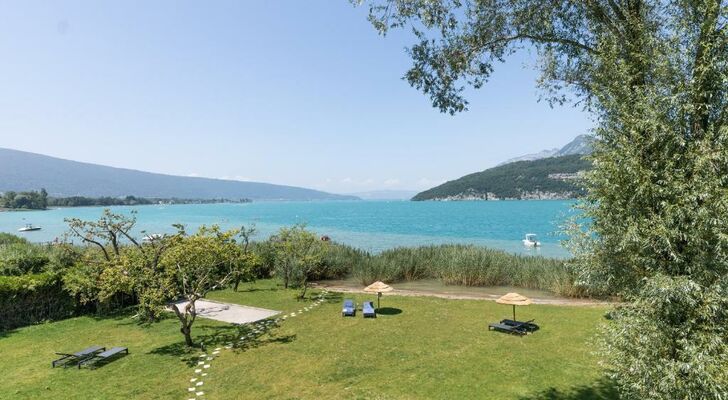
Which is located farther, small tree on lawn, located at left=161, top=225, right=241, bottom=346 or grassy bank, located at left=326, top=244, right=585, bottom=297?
grassy bank, located at left=326, top=244, right=585, bottom=297

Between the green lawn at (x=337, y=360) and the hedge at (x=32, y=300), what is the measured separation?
80 cm

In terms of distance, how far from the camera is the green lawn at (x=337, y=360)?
8.72m

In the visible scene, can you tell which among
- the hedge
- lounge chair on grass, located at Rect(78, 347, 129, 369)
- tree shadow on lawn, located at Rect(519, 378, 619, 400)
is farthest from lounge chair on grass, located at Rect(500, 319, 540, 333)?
the hedge

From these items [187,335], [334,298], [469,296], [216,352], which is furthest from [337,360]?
[469,296]

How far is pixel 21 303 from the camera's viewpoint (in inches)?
581

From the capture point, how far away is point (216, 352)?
1123 cm

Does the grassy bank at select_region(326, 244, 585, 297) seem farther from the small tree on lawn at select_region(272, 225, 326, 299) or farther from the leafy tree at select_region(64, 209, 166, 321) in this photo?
the leafy tree at select_region(64, 209, 166, 321)

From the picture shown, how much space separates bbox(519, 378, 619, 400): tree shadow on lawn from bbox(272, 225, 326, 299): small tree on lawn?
12.0 m

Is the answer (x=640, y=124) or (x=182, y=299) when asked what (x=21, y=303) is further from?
(x=640, y=124)

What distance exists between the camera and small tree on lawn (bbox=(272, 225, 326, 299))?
1934cm

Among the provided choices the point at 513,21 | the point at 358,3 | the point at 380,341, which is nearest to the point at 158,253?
the point at 380,341

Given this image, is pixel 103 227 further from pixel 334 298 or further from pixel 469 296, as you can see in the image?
pixel 469 296

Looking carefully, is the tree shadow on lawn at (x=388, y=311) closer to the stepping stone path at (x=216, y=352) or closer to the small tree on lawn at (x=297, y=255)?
the stepping stone path at (x=216, y=352)

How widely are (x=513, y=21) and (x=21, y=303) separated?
19.6 metres
